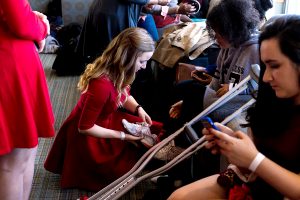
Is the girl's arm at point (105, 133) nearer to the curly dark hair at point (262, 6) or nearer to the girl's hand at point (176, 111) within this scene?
the girl's hand at point (176, 111)

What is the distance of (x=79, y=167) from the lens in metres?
2.05

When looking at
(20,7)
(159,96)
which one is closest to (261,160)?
(20,7)

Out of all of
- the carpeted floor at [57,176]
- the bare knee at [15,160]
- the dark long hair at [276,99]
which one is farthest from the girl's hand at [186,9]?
the bare knee at [15,160]

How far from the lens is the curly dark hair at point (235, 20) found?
1.80 meters

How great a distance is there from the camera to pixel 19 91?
1.31 metres

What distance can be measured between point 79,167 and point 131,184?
2.43ft

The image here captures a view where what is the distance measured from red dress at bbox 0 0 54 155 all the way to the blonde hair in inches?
18.7

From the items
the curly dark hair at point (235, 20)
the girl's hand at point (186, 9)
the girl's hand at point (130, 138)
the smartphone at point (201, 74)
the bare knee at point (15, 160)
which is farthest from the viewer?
the girl's hand at point (186, 9)

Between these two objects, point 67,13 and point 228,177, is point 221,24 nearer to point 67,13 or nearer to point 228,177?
point 228,177

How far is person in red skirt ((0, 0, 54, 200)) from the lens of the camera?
1221mm

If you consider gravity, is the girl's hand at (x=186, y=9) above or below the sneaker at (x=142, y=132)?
A: above

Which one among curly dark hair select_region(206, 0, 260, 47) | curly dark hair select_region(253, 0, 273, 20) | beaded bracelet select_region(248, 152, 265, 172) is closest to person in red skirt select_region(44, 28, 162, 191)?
→ curly dark hair select_region(206, 0, 260, 47)

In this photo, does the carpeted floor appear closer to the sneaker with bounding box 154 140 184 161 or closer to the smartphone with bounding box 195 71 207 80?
the sneaker with bounding box 154 140 184 161

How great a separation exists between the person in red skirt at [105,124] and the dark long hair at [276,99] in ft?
2.37
